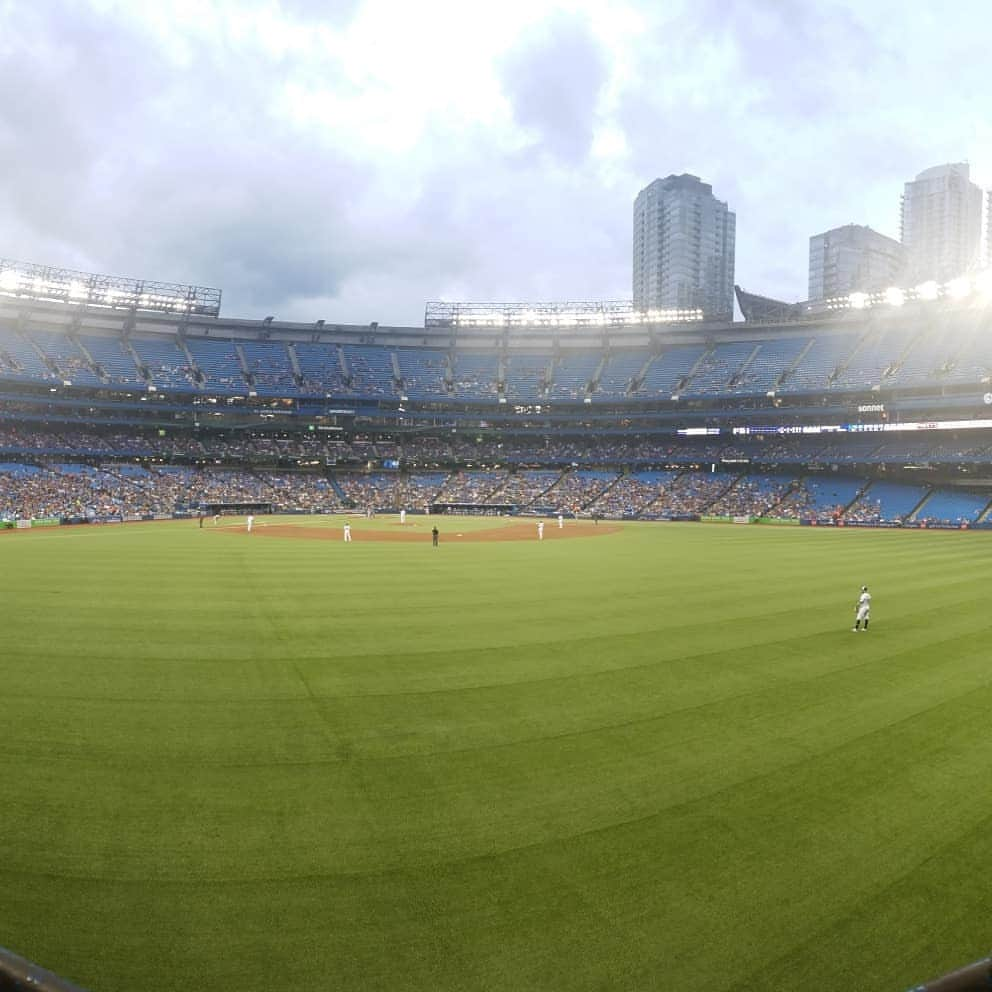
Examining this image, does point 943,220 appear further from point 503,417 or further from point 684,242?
point 503,417

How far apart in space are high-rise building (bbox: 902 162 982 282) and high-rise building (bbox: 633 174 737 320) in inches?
1829

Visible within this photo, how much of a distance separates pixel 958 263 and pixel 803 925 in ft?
659

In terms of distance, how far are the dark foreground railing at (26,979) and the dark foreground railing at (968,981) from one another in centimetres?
206

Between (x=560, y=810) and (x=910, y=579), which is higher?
(x=910, y=579)

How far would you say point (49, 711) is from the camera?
9055mm

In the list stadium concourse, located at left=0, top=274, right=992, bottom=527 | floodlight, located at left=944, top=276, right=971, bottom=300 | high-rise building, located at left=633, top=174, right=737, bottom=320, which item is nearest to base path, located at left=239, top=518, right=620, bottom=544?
stadium concourse, located at left=0, top=274, right=992, bottom=527

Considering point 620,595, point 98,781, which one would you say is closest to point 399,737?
point 98,781

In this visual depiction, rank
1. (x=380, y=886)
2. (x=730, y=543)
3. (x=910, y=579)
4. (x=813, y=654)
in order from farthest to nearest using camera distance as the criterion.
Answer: (x=730, y=543) → (x=910, y=579) → (x=813, y=654) → (x=380, y=886)

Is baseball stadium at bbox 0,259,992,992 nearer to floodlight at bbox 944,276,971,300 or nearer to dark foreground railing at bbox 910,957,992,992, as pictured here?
dark foreground railing at bbox 910,957,992,992

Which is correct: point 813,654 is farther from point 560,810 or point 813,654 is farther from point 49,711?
point 49,711

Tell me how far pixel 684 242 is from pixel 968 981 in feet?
651

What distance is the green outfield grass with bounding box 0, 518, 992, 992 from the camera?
4656 millimetres

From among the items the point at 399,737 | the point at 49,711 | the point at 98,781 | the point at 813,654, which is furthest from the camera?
the point at 813,654

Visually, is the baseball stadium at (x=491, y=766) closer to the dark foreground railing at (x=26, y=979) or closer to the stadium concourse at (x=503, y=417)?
the dark foreground railing at (x=26, y=979)
